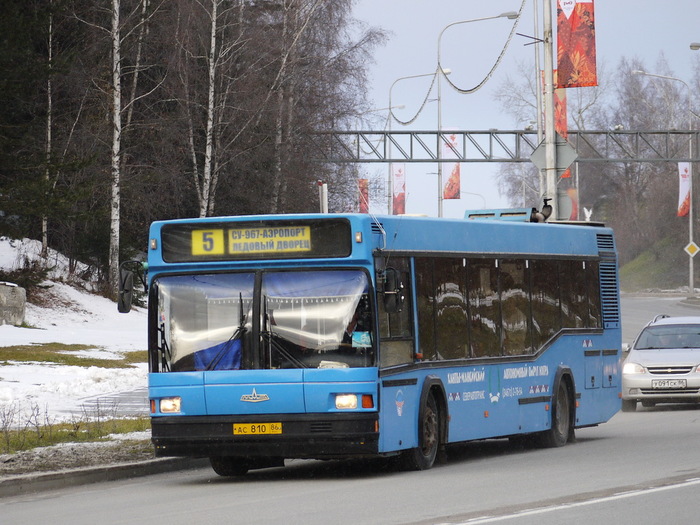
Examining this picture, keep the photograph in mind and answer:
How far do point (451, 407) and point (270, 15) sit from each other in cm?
4065

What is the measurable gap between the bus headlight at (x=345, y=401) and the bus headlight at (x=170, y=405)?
61.3 inches

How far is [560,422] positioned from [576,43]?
12013 mm

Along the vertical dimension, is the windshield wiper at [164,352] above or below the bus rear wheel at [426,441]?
above

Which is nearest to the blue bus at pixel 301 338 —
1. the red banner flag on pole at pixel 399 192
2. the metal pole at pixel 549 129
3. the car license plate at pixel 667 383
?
the car license plate at pixel 667 383

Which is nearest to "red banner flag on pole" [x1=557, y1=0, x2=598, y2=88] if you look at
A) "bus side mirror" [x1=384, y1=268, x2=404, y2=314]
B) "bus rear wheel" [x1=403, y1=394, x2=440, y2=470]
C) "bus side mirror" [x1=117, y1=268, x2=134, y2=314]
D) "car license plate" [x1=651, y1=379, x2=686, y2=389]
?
"car license plate" [x1=651, y1=379, x2=686, y2=389]

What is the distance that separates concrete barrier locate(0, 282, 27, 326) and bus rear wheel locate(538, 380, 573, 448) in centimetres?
2440

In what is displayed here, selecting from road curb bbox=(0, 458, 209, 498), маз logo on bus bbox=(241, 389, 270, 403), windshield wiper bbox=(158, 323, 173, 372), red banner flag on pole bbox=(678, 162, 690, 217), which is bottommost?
road curb bbox=(0, 458, 209, 498)

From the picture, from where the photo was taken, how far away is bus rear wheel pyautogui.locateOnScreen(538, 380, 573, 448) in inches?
752

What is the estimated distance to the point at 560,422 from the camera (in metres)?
19.4

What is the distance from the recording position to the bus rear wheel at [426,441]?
15.5 metres

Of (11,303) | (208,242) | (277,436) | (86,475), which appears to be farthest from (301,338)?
(11,303)

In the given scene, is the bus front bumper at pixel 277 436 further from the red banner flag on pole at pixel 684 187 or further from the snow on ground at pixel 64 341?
the red banner flag on pole at pixel 684 187

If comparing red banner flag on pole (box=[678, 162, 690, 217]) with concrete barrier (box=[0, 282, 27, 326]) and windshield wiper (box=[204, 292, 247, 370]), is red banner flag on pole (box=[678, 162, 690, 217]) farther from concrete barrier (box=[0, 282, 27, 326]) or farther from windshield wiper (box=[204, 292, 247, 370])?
windshield wiper (box=[204, 292, 247, 370])

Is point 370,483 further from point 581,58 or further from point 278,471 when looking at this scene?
point 581,58
